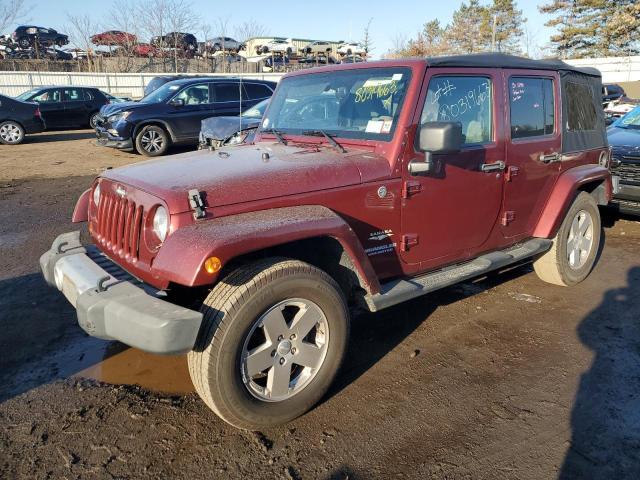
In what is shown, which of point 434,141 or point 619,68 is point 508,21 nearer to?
point 619,68

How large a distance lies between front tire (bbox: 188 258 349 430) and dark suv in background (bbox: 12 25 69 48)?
3606 cm

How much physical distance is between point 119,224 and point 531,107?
11.0ft

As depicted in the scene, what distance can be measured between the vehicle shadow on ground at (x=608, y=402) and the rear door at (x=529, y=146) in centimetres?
99

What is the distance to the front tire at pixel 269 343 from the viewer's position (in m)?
2.47

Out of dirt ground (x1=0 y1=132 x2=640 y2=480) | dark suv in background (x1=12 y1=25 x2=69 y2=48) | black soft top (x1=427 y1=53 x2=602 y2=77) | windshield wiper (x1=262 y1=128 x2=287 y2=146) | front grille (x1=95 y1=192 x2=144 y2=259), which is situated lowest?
dirt ground (x1=0 y1=132 x2=640 y2=480)

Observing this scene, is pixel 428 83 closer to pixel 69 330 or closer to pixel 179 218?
pixel 179 218

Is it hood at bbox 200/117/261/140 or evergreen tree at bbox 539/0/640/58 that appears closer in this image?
hood at bbox 200/117/261/140

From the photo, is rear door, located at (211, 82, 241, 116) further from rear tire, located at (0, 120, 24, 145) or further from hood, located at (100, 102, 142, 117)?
rear tire, located at (0, 120, 24, 145)

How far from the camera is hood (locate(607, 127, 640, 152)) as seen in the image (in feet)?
22.0

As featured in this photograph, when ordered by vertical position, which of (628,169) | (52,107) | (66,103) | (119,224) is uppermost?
(119,224)

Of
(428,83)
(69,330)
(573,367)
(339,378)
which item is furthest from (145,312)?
(573,367)

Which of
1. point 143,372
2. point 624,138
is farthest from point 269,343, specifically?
point 624,138

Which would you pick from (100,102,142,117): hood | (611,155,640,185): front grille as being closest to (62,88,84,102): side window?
(100,102,142,117): hood

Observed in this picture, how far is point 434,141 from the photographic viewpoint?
3.08 metres
